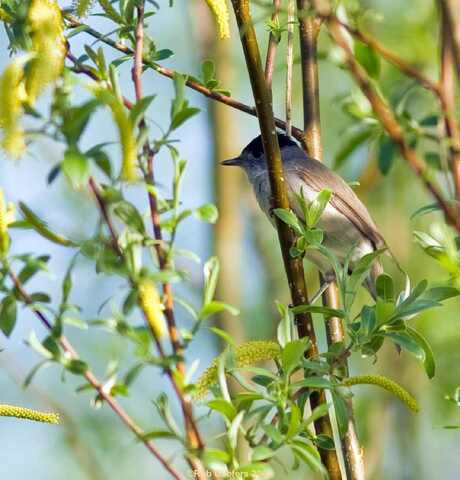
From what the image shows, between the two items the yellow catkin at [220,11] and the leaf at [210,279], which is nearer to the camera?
the leaf at [210,279]

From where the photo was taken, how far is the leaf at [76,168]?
1479 millimetres

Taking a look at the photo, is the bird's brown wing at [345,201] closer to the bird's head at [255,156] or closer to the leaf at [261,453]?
the bird's head at [255,156]

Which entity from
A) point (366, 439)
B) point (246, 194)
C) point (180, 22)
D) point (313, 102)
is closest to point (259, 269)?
point (246, 194)

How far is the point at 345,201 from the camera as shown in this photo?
17.1 feet

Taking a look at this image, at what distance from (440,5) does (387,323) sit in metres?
1.09

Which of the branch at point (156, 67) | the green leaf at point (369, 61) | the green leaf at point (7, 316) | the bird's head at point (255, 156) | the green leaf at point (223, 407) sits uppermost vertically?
the bird's head at point (255, 156)

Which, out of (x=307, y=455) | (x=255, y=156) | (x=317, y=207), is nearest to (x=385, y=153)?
(x=317, y=207)

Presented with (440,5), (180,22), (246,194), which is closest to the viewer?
(440,5)

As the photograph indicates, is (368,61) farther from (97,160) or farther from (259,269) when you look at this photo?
(259,269)

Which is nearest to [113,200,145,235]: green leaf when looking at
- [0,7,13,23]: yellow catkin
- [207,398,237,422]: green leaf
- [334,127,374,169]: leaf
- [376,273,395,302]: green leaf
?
[207,398,237,422]: green leaf

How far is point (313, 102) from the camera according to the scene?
126 inches

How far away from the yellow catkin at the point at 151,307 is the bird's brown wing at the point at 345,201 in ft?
11.2

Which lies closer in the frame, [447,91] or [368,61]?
[447,91]

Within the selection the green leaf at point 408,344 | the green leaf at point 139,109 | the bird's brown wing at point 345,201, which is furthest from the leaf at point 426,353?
the bird's brown wing at point 345,201
